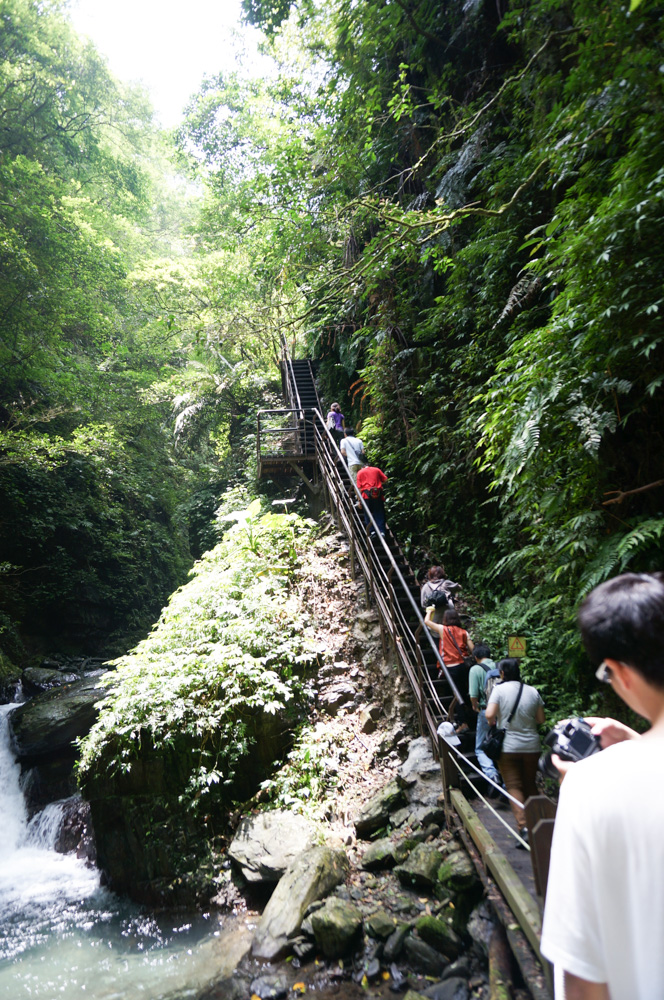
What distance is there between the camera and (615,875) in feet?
3.22

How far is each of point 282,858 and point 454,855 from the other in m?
2.19

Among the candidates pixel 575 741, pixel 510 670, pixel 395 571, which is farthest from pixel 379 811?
pixel 575 741

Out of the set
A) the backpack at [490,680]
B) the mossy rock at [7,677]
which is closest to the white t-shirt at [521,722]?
the backpack at [490,680]

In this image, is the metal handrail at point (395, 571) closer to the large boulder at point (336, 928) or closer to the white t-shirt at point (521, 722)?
the white t-shirt at point (521, 722)

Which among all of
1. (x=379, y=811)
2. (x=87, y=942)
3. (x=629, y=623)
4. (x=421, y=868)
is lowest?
(x=87, y=942)

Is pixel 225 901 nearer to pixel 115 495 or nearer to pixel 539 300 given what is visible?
pixel 539 300

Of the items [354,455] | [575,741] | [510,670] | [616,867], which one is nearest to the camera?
[616,867]

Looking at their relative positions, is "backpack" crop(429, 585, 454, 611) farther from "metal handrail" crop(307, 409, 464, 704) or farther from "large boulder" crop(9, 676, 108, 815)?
"large boulder" crop(9, 676, 108, 815)

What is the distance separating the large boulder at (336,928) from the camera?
170 inches

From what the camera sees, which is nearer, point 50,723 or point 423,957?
point 423,957

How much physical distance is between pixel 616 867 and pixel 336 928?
14.6 ft

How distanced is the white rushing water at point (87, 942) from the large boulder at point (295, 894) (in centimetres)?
47

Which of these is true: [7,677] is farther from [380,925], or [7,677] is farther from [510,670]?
[510,670]

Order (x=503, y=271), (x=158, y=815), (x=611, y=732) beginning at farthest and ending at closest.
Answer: (x=503, y=271) < (x=158, y=815) < (x=611, y=732)
